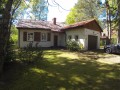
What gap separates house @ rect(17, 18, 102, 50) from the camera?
82.7 feet

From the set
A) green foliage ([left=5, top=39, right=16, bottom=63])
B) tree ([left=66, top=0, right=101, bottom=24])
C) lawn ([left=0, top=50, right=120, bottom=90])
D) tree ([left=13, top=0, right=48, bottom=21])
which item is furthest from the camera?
tree ([left=66, top=0, right=101, bottom=24])

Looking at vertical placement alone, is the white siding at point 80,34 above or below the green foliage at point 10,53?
above

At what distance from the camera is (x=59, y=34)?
3019cm

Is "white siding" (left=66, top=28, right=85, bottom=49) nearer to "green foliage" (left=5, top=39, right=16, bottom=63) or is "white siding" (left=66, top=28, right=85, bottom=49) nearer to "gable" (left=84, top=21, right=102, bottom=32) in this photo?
"gable" (left=84, top=21, right=102, bottom=32)

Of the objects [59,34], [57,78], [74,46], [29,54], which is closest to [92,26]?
[74,46]

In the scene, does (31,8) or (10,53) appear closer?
(10,53)

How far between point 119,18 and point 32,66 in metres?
11.5

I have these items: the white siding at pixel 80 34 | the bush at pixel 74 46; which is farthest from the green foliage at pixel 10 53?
the white siding at pixel 80 34

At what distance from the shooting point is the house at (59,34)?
25205 mm

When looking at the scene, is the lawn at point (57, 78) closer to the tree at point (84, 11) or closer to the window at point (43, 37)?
the window at point (43, 37)

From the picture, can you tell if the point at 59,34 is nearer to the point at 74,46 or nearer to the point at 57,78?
the point at 74,46

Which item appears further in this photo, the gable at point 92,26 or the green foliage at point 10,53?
the gable at point 92,26

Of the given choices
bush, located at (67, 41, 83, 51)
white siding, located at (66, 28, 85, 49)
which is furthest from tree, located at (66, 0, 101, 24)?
bush, located at (67, 41, 83, 51)

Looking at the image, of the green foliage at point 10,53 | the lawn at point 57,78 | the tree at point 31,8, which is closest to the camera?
the lawn at point 57,78
